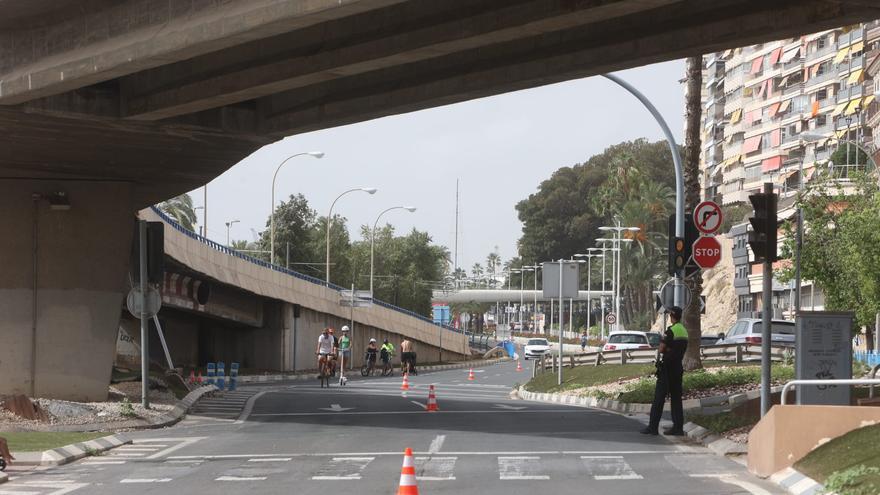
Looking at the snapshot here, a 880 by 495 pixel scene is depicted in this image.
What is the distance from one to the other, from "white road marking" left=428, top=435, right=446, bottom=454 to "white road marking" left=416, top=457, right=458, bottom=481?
39.7 inches

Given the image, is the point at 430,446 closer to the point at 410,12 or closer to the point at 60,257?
the point at 410,12

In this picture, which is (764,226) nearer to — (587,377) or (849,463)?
(849,463)

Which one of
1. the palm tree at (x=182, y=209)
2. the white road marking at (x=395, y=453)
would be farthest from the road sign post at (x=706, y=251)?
the palm tree at (x=182, y=209)

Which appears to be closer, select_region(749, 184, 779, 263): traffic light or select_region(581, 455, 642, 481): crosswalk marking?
select_region(581, 455, 642, 481): crosswalk marking

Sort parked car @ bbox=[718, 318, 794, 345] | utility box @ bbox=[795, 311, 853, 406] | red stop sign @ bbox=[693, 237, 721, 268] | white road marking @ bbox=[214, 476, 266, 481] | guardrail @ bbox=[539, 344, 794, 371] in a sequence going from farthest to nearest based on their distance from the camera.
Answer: parked car @ bbox=[718, 318, 794, 345] < guardrail @ bbox=[539, 344, 794, 371] < red stop sign @ bbox=[693, 237, 721, 268] < utility box @ bbox=[795, 311, 853, 406] < white road marking @ bbox=[214, 476, 266, 481]

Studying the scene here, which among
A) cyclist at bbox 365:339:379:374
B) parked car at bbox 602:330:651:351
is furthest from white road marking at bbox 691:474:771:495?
cyclist at bbox 365:339:379:374

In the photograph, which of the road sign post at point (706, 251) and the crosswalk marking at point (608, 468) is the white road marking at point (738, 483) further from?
the road sign post at point (706, 251)

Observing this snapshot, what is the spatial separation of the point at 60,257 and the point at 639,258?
8971 centimetres

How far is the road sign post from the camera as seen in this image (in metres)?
22.1

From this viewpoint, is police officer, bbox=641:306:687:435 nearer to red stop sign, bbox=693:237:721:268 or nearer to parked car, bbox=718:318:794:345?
red stop sign, bbox=693:237:721:268

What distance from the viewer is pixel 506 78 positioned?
18875 mm

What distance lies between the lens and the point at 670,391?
18.0m

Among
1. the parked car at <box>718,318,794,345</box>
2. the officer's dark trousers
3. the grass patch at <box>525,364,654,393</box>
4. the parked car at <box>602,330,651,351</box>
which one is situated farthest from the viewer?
the parked car at <box>602,330,651,351</box>

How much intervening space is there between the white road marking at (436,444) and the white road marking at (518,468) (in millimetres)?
1257
